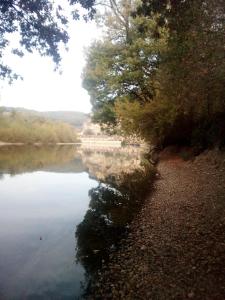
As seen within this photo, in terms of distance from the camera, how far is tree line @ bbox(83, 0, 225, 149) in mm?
12016

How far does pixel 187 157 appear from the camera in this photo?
27.0 meters

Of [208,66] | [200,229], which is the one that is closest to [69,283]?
[200,229]

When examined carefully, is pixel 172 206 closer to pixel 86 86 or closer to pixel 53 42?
pixel 53 42

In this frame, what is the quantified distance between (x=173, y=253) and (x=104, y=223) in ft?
14.8

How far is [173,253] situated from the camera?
845 cm

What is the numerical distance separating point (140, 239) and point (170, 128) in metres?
21.2

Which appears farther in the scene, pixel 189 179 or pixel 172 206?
pixel 189 179

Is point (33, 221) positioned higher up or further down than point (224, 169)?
further down

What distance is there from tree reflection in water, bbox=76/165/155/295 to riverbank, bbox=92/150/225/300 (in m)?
0.41

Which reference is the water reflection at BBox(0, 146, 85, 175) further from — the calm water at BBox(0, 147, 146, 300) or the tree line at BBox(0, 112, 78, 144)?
the tree line at BBox(0, 112, 78, 144)

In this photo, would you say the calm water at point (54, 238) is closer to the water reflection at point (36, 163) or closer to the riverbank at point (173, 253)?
Result: the riverbank at point (173, 253)

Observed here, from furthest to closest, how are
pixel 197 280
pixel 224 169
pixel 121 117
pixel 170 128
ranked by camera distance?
pixel 121 117, pixel 170 128, pixel 224 169, pixel 197 280

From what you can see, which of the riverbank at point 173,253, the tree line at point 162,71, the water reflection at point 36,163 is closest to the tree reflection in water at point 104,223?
the riverbank at point 173,253

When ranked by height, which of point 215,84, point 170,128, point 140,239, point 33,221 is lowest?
point 33,221
